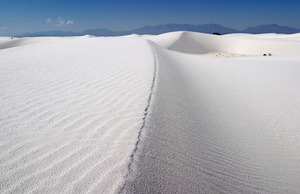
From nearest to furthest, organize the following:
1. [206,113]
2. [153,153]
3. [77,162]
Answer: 1. [77,162]
2. [153,153]
3. [206,113]

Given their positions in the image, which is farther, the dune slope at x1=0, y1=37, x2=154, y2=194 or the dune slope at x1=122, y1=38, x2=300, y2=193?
the dune slope at x1=122, y1=38, x2=300, y2=193

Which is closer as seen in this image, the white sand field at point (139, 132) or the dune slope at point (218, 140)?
the white sand field at point (139, 132)

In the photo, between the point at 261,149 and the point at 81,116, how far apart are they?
283 cm

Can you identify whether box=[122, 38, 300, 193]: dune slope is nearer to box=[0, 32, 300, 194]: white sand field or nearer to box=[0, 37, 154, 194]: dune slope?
box=[0, 32, 300, 194]: white sand field

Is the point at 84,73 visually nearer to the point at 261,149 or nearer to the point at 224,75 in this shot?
the point at 261,149

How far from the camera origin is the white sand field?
199 cm

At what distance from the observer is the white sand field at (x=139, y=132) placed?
1.99m

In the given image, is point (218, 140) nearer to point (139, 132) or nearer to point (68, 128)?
point (139, 132)

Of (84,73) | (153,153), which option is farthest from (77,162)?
(84,73)

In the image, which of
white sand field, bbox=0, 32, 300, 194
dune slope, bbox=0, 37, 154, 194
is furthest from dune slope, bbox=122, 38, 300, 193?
dune slope, bbox=0, 37, 154, 194

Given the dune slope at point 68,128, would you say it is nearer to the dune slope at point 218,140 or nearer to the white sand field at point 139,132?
the white sand field at point 139,132

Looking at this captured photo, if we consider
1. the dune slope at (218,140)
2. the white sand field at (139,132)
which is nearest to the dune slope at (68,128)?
the white sand field at (139,132)

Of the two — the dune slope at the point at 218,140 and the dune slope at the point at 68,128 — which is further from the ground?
the dune slope at the point at 68,128

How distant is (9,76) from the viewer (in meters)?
5.00
